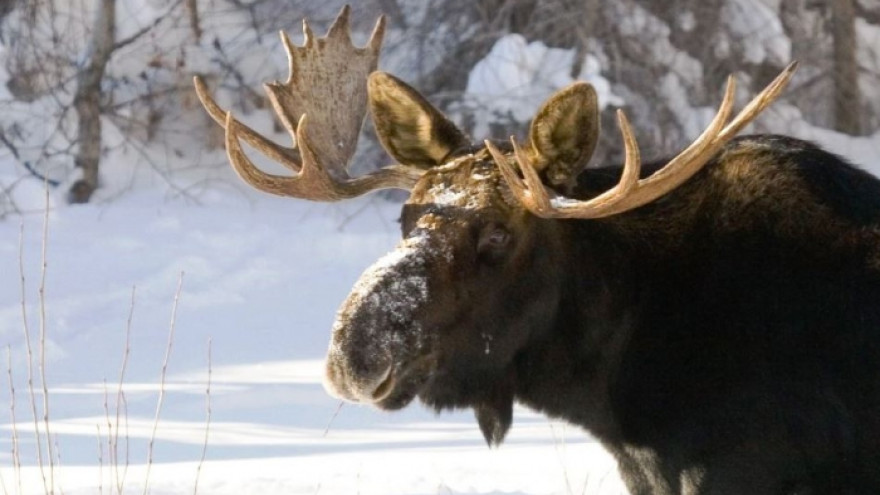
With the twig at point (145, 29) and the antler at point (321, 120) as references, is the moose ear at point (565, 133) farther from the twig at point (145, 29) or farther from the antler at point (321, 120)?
the twig at point (145, 29)

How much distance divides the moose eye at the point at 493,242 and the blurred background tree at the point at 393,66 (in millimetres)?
8823

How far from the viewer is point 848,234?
13.9ft

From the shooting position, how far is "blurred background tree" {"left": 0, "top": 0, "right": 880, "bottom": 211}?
44.2ft

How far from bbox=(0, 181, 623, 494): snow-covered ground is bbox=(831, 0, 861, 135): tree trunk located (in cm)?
447

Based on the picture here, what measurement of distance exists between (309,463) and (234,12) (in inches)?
350

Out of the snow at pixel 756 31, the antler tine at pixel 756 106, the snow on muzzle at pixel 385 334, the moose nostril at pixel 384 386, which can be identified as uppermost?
the antler tine at pixel 756 106

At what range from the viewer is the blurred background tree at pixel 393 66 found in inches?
530

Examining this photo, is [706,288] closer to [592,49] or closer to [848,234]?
[848,234]

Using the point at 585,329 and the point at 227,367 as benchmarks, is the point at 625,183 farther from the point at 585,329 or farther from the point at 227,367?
the point at 227,367

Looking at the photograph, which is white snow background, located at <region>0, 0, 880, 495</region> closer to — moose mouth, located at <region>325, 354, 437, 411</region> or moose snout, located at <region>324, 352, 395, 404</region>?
moose mouth, located at <region>325, 354, 437, 411</region>

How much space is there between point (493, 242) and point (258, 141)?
909 millimetres

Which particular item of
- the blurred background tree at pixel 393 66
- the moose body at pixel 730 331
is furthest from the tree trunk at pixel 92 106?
the moose body at pixel 730 331

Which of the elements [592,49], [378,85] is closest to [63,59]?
[592,49]

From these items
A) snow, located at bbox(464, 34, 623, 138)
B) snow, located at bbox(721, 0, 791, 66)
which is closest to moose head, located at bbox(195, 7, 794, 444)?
snow, located at bbox(464, 34, 623, 138)
